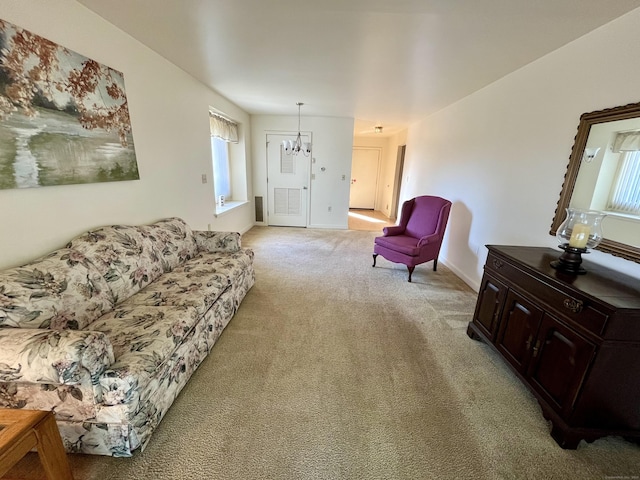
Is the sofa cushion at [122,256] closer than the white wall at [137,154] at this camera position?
No

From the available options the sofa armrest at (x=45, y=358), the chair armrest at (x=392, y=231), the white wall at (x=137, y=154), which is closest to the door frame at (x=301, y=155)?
the white wall at (x=137, y=154)

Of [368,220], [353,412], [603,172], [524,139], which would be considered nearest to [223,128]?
[524,139]

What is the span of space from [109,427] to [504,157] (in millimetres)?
3513

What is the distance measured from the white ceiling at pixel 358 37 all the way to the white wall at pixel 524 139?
0.16 metres

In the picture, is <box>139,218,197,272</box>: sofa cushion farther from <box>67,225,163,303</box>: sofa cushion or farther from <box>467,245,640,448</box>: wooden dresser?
<box>467,245,640,448</box>: wooden dresser

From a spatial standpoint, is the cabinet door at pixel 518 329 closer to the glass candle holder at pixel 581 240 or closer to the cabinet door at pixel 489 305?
the cabinet door at pixel 489 305

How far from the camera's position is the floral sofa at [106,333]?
1034 millimetres

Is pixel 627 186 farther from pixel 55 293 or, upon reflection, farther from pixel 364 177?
pixel 364 177

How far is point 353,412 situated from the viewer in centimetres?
148

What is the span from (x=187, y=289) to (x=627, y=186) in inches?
111

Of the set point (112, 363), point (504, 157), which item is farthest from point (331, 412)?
point (504, 157)

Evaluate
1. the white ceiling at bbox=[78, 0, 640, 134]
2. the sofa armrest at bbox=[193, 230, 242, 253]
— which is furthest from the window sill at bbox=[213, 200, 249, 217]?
the white ceiling at bbox=[78, 0, 640, 134]

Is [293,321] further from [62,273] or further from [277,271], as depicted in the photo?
[62,273]

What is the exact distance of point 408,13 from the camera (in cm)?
163
